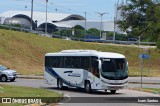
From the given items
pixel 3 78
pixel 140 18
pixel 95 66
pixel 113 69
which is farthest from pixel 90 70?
pixel 3 78

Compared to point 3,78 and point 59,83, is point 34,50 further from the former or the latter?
point 59,83

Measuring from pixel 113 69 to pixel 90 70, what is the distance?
163 centimetres

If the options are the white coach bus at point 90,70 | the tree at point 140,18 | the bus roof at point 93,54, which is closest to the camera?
the tree at point 140,18

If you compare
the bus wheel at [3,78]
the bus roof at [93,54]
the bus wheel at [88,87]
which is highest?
the bus roof at [93,54]

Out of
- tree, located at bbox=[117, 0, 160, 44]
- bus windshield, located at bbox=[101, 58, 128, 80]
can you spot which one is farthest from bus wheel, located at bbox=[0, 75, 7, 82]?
tree, located at bbox=[117, 0, 160, 44]

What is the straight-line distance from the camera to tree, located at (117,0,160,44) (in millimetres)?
26062

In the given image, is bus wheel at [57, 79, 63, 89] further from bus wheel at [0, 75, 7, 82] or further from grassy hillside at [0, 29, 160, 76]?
grassy hillside at [0, 29, 160, 76]

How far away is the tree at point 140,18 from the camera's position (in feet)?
85.5

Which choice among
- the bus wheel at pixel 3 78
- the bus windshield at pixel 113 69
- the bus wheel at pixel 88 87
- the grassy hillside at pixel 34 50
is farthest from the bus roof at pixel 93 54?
the grassy hillside at pixel 34 50

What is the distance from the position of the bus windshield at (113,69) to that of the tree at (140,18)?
9.65ft

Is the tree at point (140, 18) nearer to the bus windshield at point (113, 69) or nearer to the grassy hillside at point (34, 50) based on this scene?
the bus windshield at point (113, 69)

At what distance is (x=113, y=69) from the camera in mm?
30141

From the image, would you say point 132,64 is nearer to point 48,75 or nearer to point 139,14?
point 48,75

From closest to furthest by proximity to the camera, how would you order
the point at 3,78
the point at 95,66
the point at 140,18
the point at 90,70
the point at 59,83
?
the point at 140,18, the point at 95,66, the point at 90,70, the point at 59,83, the point at 3,78
